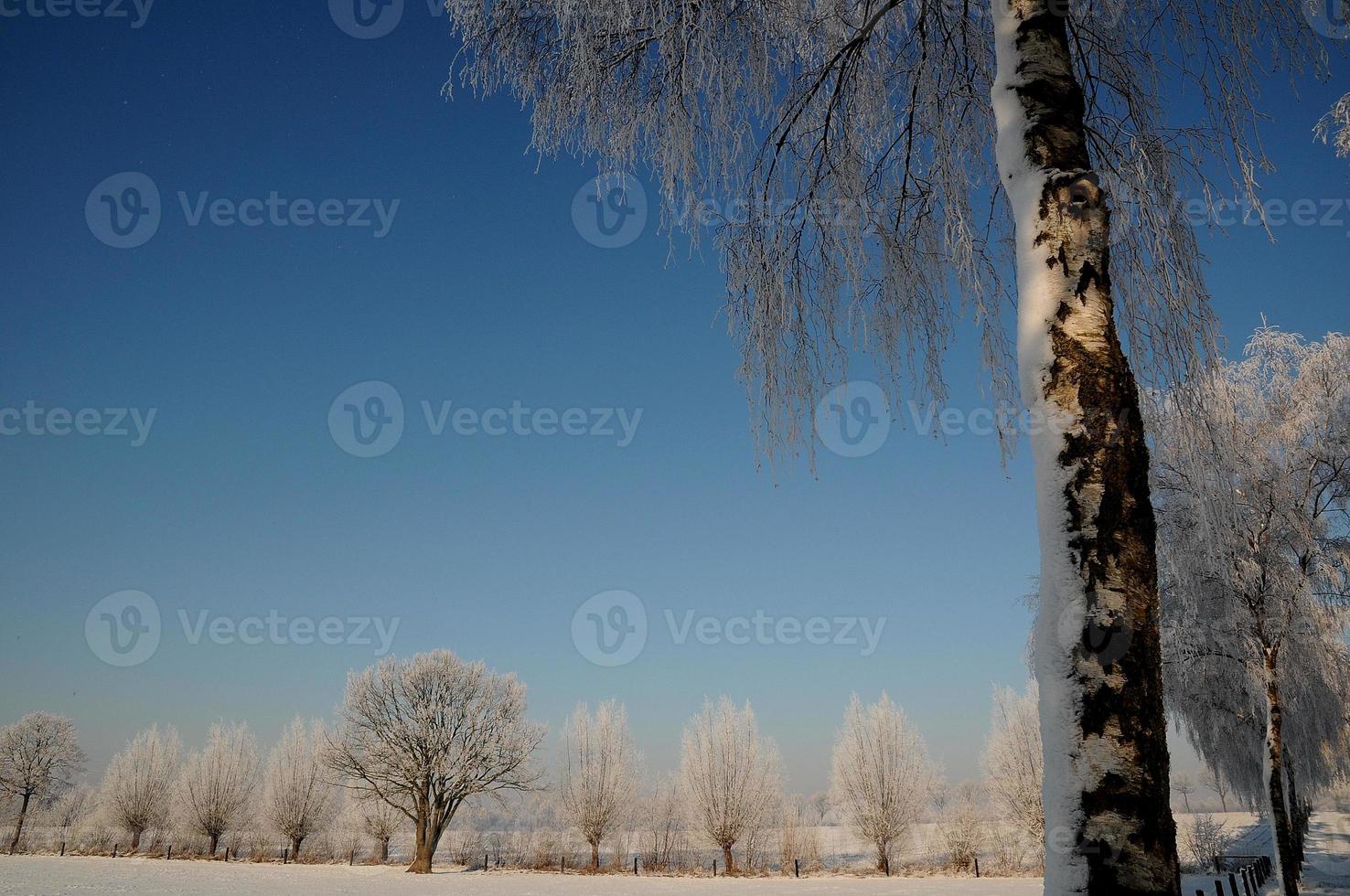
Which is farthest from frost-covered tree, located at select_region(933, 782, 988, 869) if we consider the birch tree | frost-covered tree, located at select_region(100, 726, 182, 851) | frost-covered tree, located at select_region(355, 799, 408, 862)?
frost-covered tree, located at select_region(100, 726, 182, 851)

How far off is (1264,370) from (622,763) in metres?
33.1

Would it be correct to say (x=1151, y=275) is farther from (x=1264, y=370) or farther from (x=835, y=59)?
(x=1264, y=370)

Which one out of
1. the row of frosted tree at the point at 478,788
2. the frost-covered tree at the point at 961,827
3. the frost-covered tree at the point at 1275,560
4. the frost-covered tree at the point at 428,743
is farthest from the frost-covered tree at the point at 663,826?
the frost-covered tree at the point at 1275,560

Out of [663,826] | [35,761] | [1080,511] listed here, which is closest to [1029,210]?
[1080,511]

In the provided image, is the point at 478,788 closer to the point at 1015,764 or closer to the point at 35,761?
the point at 1015,764

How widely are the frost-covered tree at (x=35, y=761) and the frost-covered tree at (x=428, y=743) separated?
23787mm

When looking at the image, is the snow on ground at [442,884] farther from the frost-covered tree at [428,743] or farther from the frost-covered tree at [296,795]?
the frost-covered tree at [296,795]

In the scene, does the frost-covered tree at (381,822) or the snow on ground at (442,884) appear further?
the frost-covered tree at (381,822)

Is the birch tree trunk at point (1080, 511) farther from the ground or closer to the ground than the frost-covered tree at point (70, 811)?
farther from the ground

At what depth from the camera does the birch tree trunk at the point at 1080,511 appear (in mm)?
1938

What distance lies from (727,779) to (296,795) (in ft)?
76.6

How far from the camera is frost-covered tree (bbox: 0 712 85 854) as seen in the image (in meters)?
41.0

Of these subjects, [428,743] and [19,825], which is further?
[19,825]

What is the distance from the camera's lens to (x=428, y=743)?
29375 millimetres
